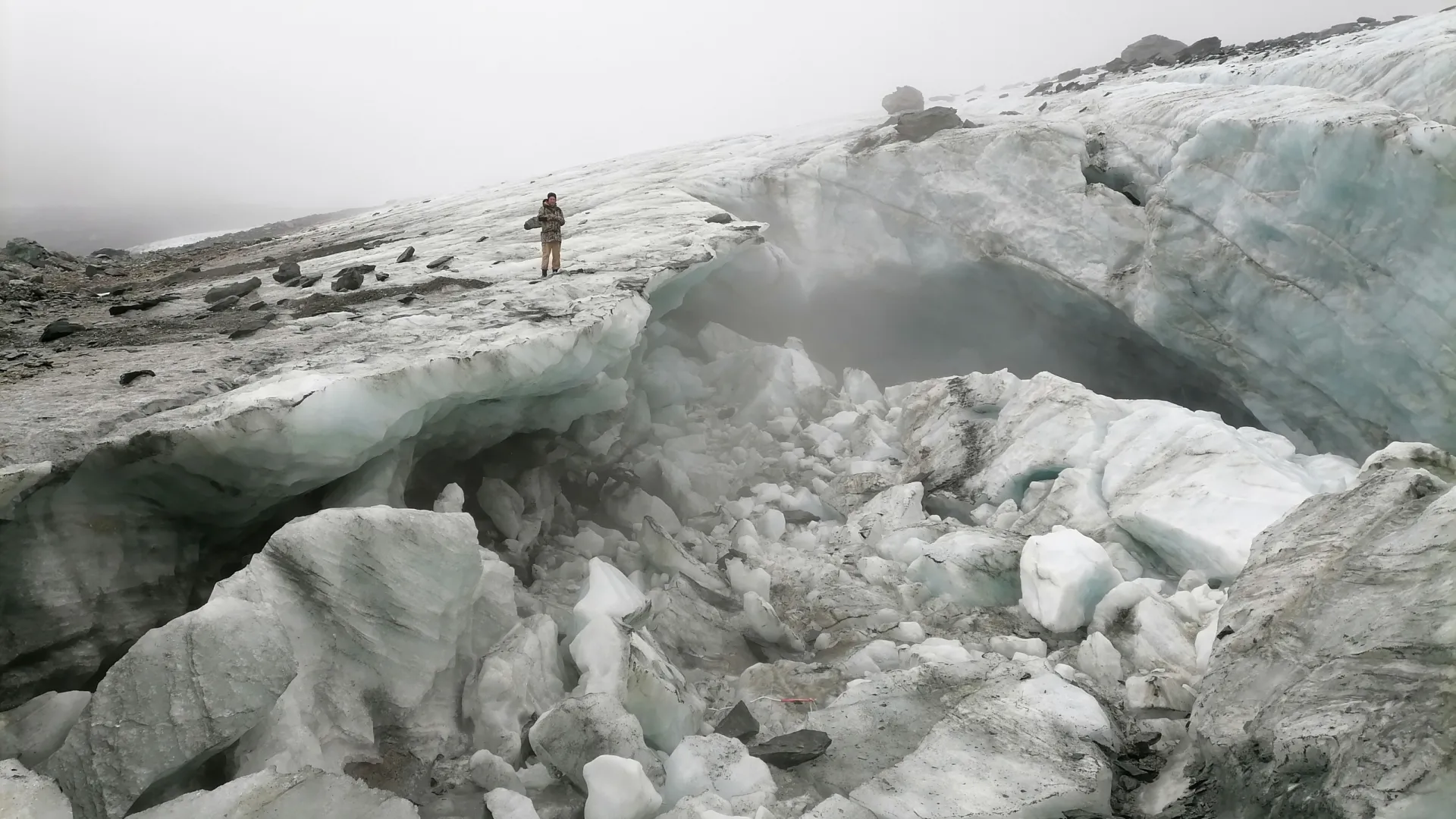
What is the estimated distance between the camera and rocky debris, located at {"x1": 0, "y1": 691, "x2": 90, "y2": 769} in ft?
8.04

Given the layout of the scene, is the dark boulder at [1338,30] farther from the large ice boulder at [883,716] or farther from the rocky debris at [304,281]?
the rocky debris at [304,281]

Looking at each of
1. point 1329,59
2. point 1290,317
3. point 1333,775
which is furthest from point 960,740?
point 1329,59

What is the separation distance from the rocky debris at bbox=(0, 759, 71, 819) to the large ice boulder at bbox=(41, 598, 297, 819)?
0.16 meters

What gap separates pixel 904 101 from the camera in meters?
14.3

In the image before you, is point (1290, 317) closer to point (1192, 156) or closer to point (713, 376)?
point (1192, 156)

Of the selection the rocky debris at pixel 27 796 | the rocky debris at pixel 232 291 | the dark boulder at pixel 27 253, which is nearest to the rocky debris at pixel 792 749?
the rocky debris at pixel 27 796

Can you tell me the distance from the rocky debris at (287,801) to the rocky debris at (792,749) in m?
1.67

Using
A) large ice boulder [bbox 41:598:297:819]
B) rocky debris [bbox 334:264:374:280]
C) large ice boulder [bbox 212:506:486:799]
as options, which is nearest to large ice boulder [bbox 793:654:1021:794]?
large ice boulder [bbox 212:506:486:799]

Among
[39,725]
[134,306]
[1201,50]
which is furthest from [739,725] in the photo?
[1201,50]

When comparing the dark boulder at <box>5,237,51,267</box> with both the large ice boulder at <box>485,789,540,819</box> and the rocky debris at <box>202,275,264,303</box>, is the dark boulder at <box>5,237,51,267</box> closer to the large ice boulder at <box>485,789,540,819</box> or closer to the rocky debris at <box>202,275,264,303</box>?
the rocky debris at <box>202,275,264,303</box>

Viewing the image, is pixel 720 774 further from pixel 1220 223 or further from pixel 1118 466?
pixel 1220 223

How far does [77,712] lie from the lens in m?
2.61

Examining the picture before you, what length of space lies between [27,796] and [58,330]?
448 centimetres

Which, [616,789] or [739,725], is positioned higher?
[616,789]
